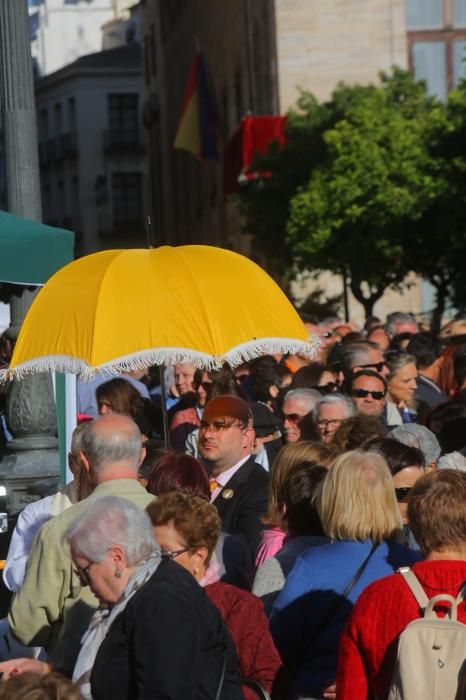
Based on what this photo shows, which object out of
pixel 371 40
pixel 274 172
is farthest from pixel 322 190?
pixel 371 40

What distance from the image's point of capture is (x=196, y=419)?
11195mm

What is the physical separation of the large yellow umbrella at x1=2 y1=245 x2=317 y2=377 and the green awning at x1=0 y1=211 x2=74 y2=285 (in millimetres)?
1195

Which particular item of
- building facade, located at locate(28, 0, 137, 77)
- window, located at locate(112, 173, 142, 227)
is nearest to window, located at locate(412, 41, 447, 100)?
window, located at locate(112, 173, 142, 227)

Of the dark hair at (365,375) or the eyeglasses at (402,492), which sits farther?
the dark hair at (365,375)

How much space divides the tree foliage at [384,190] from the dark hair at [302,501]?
81.0ft

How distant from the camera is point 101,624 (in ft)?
16.4

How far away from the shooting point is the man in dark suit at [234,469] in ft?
24.4

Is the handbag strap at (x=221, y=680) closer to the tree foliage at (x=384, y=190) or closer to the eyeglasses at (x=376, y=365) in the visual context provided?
the eyeglasses at (x=376, y=365)

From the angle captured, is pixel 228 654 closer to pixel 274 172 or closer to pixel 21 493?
pixel 21 493

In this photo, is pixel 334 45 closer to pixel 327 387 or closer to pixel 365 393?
pixel 327 387

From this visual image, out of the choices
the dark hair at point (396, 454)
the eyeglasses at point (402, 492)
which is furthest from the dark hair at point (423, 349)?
the eyeglasses at point (402, 492)

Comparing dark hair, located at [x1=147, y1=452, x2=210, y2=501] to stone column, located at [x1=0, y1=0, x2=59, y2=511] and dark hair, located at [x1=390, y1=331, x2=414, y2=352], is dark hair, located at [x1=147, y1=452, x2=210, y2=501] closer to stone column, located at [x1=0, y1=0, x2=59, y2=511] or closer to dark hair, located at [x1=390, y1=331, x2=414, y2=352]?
stone column, located at [x1=0, y1=0, x2=59, y2=511]

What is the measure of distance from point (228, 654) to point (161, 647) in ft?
1.12

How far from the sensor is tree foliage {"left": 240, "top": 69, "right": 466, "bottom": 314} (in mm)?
31047
